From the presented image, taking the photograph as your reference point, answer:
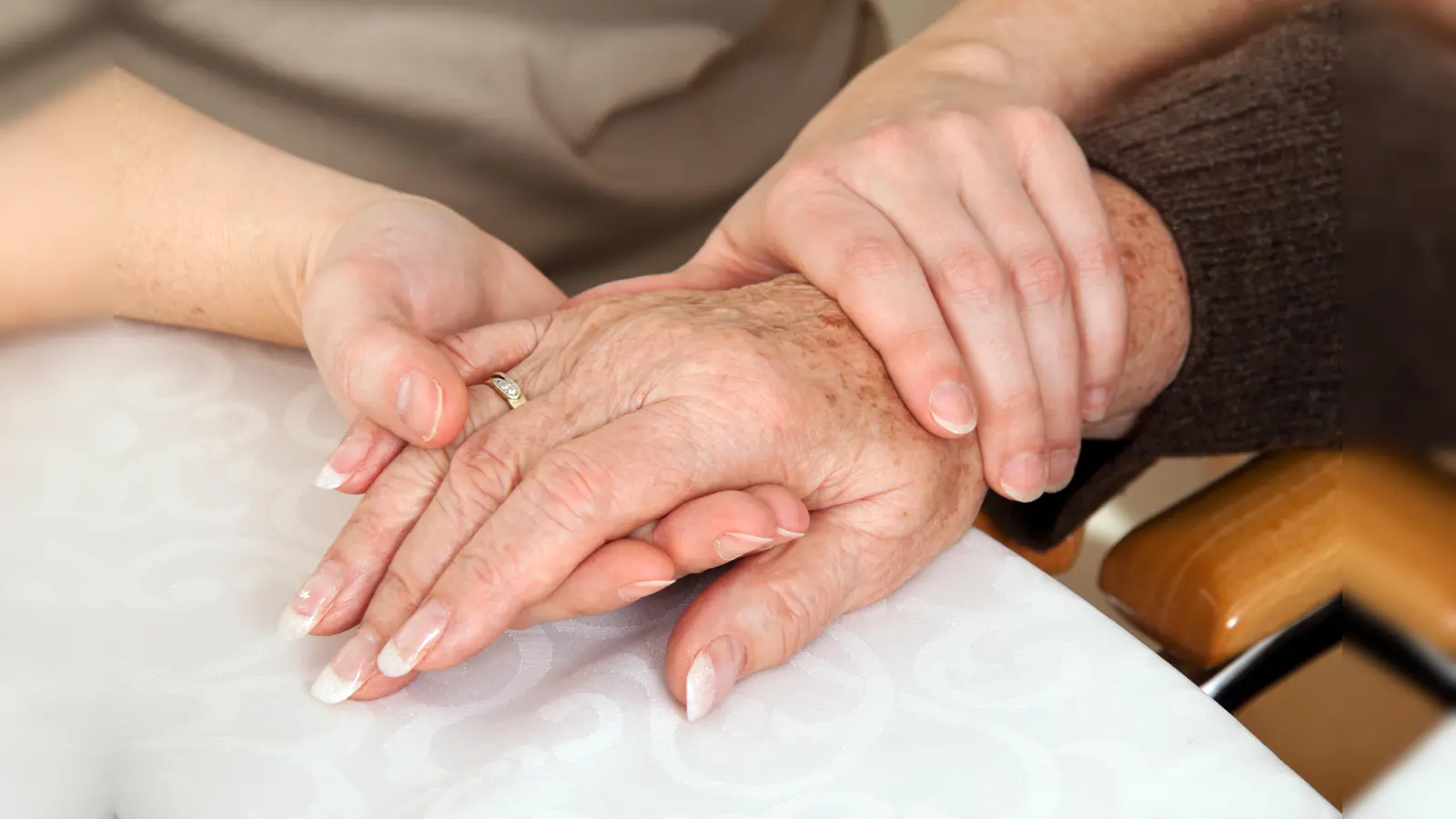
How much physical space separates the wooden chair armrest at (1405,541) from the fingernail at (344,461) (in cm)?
47

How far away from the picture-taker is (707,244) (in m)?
0.80

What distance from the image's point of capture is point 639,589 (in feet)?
1.69

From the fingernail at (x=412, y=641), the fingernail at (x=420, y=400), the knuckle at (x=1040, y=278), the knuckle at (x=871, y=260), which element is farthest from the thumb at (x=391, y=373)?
the knuckle at (x=1040, y=278)

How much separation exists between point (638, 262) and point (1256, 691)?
629 millimetres

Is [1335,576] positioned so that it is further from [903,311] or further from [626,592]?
[626,592]

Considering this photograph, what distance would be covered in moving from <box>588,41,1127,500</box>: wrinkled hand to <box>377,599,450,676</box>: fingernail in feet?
0.96

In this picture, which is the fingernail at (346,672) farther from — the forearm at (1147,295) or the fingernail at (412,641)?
the forearm at (1147,295)

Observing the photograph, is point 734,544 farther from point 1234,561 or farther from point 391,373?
point 1234,561

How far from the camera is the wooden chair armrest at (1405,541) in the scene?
0.25m

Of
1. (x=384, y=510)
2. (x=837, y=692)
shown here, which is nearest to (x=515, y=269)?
(x=384, y=510)

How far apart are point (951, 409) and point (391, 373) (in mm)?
311

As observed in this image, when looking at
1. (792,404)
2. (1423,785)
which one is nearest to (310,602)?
(792,404)

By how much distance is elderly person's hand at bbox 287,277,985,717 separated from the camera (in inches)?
19.9

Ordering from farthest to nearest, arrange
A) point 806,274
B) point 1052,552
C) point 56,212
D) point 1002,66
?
point 1052,552
point 1002,66
point 806,274
point 56,212
